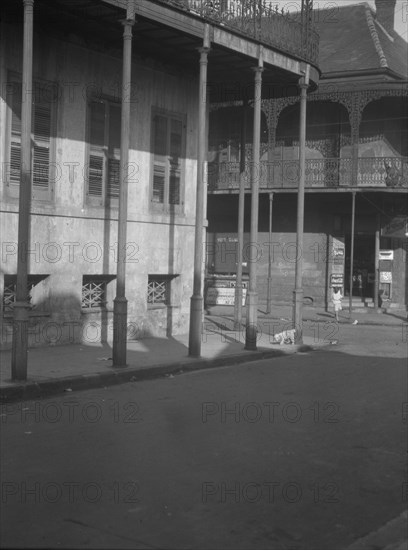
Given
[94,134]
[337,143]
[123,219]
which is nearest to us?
[123,219]

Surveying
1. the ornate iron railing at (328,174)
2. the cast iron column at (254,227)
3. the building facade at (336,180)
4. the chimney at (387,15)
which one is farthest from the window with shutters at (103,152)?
the chimney at (387,15)

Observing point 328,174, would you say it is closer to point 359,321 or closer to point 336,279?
point 336,279

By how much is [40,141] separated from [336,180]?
1588 cm

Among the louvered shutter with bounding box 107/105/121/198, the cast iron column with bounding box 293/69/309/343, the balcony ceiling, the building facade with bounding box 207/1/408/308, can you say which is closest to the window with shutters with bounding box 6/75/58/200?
the balcony ceiling

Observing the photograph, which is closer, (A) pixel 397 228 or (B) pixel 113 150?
(B) pixel 113 150

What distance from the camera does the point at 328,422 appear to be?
8.93 m

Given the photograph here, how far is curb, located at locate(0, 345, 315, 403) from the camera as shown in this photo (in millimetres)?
9914

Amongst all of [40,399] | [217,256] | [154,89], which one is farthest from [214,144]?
[40,399]

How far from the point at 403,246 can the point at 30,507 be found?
80.6 ft

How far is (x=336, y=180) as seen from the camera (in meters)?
27.6

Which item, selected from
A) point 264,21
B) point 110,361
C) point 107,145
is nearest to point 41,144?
point 107,145

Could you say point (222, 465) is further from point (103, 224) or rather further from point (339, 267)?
point (339, 267)

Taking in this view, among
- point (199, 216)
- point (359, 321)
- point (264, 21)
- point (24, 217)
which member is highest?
point (264, 21)

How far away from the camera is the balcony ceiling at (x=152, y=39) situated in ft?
41.2
